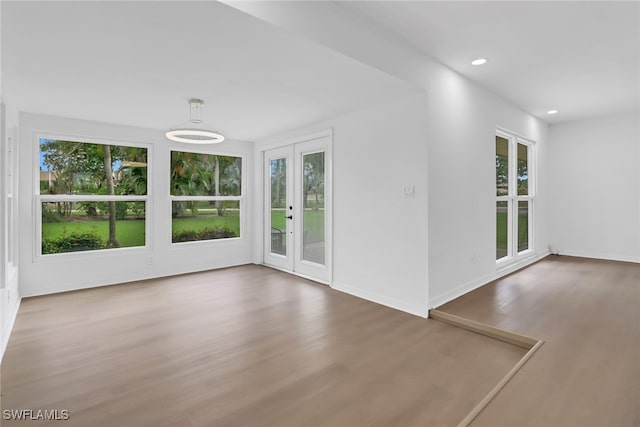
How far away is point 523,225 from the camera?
5812mm

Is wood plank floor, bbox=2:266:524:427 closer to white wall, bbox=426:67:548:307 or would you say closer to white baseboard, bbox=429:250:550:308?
white baseboard, bbox=429:250:550:308

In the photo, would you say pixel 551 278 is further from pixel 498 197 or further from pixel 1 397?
pixel 1 397

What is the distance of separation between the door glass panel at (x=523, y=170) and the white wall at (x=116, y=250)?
16.4 ft

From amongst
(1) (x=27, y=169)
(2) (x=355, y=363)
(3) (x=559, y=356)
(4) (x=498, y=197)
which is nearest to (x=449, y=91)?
(4) (x=498, y=197)

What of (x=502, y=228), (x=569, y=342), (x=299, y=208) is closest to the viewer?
(x=569, y=342)

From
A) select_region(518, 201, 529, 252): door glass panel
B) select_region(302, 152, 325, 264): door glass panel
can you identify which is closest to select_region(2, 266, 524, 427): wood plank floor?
select_region(302, 152, 325, 264): door glass panel

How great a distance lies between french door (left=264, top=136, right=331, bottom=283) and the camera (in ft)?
15.5

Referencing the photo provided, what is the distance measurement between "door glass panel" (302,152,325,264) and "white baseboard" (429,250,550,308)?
1838 millimetres

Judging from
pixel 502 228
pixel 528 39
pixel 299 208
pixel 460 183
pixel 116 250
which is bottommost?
pixel 116 250

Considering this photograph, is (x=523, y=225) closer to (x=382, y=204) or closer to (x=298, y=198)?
(x=382, y=204)

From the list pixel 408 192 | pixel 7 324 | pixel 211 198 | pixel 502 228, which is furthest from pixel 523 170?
pixel 7 324

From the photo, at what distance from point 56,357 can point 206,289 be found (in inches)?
76.7

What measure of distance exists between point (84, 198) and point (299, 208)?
10.1 ft

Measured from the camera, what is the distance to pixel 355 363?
7.86 feet
